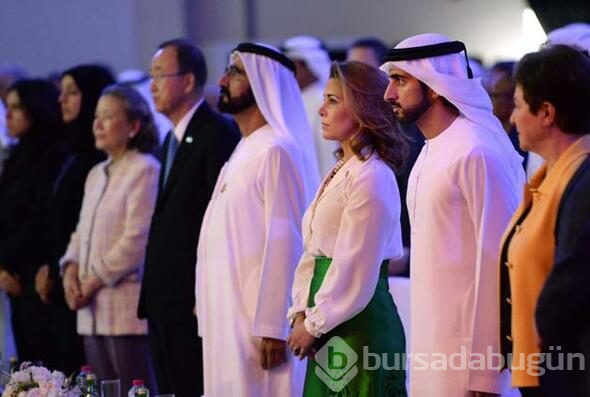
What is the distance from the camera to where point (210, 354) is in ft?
18.3

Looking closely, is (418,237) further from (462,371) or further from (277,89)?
(277,89)

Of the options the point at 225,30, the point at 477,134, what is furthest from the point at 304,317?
the point at 225,30

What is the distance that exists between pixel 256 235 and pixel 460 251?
4.20ft

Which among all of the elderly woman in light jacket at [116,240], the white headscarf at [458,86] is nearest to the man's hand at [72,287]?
the elderly woman in light jacket at [116,240]

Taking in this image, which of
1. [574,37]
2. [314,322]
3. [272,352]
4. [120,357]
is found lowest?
[120,357]

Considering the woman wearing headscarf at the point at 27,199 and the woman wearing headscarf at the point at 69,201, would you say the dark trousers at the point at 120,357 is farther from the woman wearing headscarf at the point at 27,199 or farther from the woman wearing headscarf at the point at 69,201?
the woman wearing headscarf at the point at 27,199

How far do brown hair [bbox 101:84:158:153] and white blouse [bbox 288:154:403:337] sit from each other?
6.66 feet

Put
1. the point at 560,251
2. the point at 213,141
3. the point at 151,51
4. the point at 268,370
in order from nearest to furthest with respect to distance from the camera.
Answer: the point at 560,251
the point at 268,370
the point at 213,141
the point at 151,51

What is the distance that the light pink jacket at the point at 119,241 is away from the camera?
21.2 feet

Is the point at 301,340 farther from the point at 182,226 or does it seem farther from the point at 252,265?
the point at 182,226

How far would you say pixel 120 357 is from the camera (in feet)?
21.6

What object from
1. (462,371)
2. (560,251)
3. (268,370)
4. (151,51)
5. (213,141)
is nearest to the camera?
(560,251)

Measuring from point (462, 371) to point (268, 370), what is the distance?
1.23 metres

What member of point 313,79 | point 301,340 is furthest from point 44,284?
point 301,340
